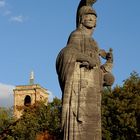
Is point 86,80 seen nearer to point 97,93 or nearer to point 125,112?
point 97,93

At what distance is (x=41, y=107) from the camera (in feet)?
210

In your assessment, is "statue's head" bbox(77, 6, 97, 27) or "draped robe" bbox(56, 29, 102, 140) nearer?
"draped robe" bbox(56, 29, 102, 140)

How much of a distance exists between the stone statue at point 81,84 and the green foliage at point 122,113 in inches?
1207

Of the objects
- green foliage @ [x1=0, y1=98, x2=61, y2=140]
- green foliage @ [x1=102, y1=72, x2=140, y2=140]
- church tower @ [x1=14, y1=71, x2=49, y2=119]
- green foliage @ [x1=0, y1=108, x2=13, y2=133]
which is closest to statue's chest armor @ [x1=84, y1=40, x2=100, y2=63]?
green foliage @ [x1=102, y1=72, x2=140, y2=140]

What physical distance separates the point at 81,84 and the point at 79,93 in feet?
0.84

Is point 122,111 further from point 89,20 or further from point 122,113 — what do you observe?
point 89,20

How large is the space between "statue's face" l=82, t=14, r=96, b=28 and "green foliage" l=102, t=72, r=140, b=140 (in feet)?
100

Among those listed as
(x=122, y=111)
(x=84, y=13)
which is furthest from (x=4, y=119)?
(x=84, y=13)

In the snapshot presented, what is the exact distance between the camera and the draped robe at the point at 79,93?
13742 mm

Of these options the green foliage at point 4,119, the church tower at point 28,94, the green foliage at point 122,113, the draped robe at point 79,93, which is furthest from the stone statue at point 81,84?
the church tower at point 28,94

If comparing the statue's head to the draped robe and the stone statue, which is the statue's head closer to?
the stone statue

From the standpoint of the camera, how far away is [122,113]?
4616cm

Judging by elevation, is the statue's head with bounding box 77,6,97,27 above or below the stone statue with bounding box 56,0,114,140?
above

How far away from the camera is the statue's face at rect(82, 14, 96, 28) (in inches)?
584
